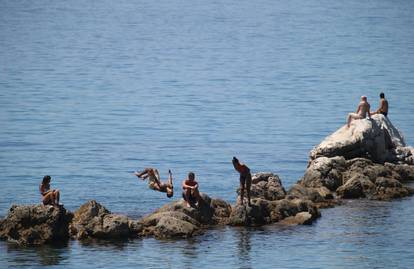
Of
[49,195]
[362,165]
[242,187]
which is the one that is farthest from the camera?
[362,165]

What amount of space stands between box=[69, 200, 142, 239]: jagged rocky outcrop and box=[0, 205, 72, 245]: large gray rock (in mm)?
761

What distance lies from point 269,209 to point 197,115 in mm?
47847

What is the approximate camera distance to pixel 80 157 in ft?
230

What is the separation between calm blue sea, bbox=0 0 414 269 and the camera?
4375 centimetres

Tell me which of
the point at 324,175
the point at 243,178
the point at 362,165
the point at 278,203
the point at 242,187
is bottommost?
the point at 278,203

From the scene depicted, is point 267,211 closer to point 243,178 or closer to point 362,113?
point 243,178

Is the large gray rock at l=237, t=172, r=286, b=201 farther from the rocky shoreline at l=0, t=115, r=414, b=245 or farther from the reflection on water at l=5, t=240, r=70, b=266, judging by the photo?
the reflection on water at l=5, t=240, r=70, b=266

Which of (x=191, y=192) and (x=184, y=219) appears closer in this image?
(x=184, y=219)

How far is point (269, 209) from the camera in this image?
154 feet

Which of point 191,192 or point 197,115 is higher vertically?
point 197,115

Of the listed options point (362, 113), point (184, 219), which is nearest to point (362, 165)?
point (362, 113)

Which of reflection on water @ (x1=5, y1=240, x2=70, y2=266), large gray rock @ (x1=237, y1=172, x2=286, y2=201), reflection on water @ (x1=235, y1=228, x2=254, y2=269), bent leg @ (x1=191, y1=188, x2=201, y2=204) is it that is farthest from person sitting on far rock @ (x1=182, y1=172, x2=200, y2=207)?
reflection on water @ (x1=5, y1=240, x2=70, y2=266)

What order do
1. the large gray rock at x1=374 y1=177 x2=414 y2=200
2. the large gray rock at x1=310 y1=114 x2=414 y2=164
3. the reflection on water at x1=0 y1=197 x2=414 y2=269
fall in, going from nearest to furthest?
the reflection on water at x1=0 y1=197 x2=414 y2=269
the large gray rock at x1=374 y1=177 x2=414 y2=200
the large gray rock at x1=310 y1=114 x2=414 y2=164

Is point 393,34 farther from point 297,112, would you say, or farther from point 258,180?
point 258,180
